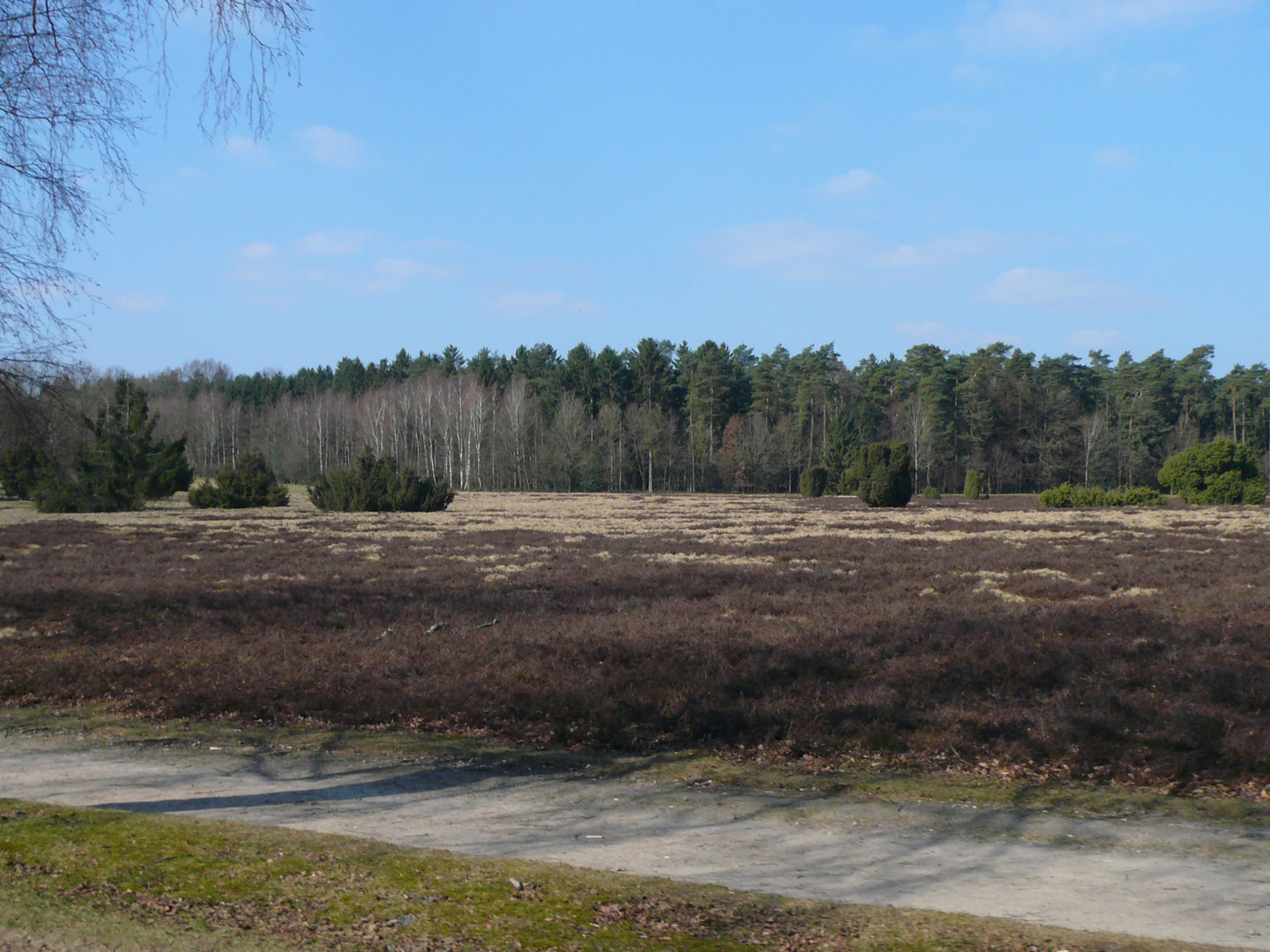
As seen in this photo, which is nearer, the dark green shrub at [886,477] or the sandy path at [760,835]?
the sandy path at [760,835]

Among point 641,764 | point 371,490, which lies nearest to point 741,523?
point 371,490

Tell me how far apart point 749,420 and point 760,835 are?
96300 mm

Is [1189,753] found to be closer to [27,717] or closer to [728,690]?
[728,690]

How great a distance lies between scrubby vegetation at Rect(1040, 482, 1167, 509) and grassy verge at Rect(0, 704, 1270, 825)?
4667 cm

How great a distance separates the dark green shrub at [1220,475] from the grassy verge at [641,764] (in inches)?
1841

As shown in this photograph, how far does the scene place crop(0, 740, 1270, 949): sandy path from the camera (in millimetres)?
4520

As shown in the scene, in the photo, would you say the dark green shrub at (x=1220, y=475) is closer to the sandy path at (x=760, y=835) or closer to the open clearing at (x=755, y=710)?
the open clearing at (x=755, y=710)

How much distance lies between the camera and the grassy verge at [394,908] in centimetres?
379

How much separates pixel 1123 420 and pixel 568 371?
57985 mm

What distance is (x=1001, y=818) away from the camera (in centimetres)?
595

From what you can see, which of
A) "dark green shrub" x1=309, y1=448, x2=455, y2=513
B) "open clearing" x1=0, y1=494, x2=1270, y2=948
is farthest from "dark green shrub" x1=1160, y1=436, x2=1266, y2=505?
"dark green shrub" x1=309, y1=448, x2=455, y2=513

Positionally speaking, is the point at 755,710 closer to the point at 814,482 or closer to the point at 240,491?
the point at 240,491

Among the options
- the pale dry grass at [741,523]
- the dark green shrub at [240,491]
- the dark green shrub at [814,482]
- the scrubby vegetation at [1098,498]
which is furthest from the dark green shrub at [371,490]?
the scrubby vegetation at [1098,498]

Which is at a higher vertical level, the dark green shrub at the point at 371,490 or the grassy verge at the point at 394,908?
the dark green shrub at the point at 371,490
